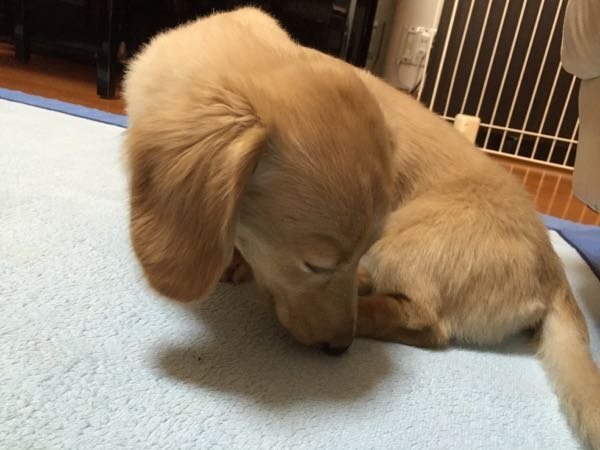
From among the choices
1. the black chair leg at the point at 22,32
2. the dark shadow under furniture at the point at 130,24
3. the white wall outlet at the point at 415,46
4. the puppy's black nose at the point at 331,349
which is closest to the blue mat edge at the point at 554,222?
the dark shadow under furniture at the point at 130,24

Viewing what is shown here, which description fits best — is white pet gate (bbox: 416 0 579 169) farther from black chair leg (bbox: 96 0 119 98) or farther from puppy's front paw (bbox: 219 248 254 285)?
puppy's front paw (bbox: 219 248 254 285)

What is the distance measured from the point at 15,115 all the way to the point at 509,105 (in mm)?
2438

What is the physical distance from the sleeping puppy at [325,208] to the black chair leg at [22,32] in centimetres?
234

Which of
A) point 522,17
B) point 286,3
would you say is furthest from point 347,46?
point 522,17

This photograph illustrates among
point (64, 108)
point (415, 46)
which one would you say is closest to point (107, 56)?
point (64, 108)

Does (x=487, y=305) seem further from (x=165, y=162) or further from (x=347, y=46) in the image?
(x=347, y=46)

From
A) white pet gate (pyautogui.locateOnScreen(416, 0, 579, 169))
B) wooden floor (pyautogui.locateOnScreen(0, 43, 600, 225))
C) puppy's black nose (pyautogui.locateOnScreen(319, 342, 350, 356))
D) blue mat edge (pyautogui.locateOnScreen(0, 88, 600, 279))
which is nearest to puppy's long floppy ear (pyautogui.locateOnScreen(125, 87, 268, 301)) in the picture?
puppy's black nose (pyautogui.locateOnScreen(319, 342, 350, 356))

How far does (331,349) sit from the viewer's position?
975 millimetres

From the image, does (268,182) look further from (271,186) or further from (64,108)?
(64,108)

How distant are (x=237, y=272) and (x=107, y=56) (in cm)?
206

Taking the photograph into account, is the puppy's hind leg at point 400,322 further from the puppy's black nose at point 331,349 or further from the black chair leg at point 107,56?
the black chair leg at point 107,56

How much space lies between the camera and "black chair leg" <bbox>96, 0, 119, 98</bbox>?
9.04 feet

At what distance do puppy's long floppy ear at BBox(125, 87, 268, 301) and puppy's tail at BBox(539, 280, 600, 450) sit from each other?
0.63 metres

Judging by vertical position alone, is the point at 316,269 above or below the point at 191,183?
below
